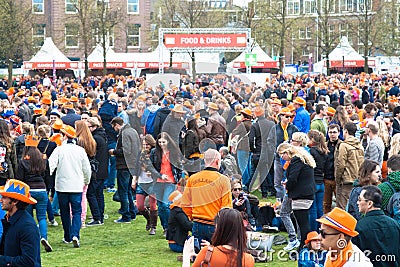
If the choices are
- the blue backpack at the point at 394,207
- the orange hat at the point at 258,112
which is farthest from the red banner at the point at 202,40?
the blue backpack at the point at 394,207

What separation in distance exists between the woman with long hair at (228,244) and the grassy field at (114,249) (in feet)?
14.3

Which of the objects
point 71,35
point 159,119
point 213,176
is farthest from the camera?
point 71,35

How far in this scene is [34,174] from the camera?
1010 centimetres

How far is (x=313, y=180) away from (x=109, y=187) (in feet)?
22.2

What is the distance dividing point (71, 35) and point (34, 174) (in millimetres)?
44634

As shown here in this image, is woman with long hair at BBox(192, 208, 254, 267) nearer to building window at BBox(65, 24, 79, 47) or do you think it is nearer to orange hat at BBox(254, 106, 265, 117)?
orange hat at BBox(254, 106, 265, 117)

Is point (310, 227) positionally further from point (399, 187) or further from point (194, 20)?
point (194, 20)

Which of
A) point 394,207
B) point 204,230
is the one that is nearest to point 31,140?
point 204,230

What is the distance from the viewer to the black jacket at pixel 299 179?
9625mm

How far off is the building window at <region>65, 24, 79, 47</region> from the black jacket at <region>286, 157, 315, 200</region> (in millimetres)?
43917

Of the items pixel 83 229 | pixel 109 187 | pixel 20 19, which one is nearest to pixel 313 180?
pixel 83 229

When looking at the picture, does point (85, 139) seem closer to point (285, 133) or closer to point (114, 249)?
point (114, 249)

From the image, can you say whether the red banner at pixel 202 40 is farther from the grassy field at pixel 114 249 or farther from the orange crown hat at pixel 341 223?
the orange crown hat at pixel 341 223

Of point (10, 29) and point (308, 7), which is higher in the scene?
point (308, 7)
